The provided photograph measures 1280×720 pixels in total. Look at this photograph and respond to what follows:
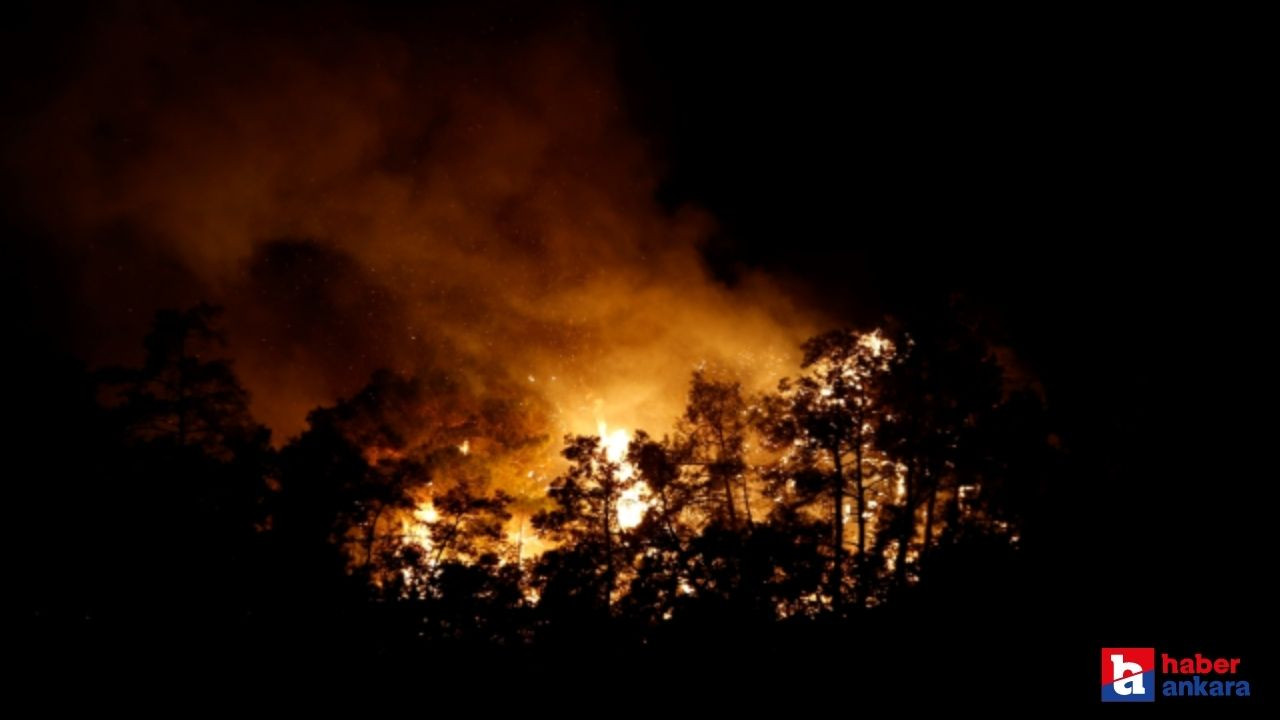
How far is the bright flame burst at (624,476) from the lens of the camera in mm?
15883

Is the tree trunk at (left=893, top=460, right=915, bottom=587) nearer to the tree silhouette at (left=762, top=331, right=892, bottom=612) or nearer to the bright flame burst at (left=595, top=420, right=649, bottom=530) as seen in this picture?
the tree silhouette at (left=762, top=331, right=892, bottom=612)

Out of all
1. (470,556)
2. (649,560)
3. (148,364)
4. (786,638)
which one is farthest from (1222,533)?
(148,364)

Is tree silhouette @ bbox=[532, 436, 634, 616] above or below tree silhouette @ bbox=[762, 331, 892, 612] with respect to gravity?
below

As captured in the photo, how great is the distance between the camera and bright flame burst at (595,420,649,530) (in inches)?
625

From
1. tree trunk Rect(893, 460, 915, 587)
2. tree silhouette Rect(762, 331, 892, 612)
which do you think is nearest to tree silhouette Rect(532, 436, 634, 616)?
tree silhouette Rect(762, 331, 892, 612)

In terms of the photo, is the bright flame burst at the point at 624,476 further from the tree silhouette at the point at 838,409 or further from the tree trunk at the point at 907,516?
the tree trunk at the point at 907,516

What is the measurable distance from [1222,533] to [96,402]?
2310cm

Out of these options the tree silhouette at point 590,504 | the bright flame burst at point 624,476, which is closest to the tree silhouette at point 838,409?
the bright flame burst at point 624,476

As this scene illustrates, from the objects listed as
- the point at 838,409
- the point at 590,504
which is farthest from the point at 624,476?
the point at 838,409

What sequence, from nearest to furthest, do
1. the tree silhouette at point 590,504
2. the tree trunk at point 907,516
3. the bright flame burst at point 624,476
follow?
the tree trunk at point 907,516
the tree silhouette at point 590,504
the bright flame burst at point 624,476

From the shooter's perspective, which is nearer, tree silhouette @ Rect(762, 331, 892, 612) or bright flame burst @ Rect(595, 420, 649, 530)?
tree silhouette @ Rect(762, 331, 892, 612)

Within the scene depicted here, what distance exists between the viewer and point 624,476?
16328 mm

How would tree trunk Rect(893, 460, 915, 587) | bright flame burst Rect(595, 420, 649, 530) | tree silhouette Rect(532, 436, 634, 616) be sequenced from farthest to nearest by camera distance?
1. bright flame burst Rect(595, 420, 649, 530)
2. tree silhouette Rect(532, 436, 634, 616)
3. tree trunk Rect(893, 460, 915, 587)

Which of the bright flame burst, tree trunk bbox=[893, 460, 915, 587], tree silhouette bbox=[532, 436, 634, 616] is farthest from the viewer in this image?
the bright flame burst
